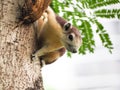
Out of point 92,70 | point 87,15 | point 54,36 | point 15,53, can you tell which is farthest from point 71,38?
point 92,70

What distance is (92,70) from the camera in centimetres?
832

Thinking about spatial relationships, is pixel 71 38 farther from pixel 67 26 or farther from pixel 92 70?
pixel 92 70

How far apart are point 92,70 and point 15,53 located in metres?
5.70

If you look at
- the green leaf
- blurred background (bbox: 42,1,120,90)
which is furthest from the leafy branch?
blurred background (bbox: 42,1,120,90)

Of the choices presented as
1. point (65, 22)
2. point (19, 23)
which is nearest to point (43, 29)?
point (65, 22)

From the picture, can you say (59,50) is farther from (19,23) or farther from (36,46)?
(19,23)

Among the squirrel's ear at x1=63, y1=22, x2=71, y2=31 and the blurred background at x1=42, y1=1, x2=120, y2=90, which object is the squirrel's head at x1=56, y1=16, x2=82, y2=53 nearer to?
the squirrel's ear at x1=63, y1=22, x2=71, y2=31

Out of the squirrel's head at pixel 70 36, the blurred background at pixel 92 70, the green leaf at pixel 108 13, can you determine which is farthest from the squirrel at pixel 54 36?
the blurred background at pixel 92 70

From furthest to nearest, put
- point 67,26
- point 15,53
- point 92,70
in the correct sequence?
point 92,70 < point 67,26 < point 15,53

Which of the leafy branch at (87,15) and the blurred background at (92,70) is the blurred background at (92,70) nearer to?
the blurred background at (92,70)

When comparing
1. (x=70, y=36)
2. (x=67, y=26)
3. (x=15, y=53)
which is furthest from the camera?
(x=70, y=36)

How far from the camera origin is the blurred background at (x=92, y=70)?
799 cm

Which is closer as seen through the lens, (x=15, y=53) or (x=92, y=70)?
(x=15, y=53)

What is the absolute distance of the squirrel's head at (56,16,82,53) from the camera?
325 cm
